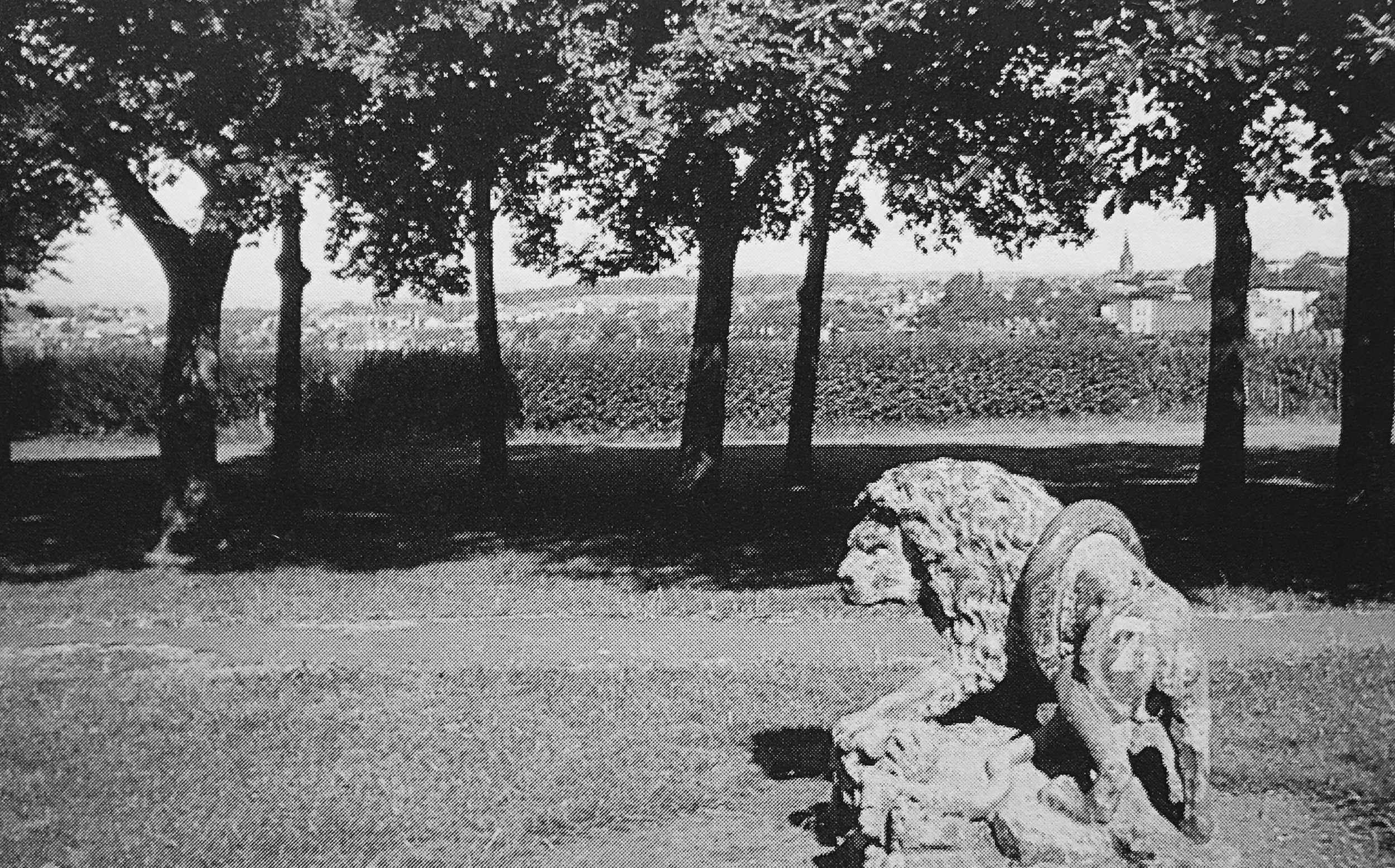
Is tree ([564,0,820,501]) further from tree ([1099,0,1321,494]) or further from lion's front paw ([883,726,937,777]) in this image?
lion's front paw ([883,726,937,777])

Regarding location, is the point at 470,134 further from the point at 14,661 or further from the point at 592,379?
the point at 592,379

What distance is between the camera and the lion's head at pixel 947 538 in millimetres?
5371

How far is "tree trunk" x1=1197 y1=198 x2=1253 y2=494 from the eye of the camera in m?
17.1

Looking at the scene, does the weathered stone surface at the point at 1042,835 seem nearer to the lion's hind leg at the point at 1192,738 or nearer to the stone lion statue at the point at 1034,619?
the stone lion statue at the point at 1034,619

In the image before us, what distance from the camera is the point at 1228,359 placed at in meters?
17.2

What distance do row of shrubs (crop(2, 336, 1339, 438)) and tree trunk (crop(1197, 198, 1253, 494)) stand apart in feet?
56.2

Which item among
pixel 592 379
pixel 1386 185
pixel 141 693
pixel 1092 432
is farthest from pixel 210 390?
pixel 1092 432

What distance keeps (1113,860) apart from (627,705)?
16.5 feet

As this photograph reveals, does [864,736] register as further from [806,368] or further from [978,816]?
[806,368]

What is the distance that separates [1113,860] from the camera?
188 inches

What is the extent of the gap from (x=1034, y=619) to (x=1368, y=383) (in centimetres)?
892

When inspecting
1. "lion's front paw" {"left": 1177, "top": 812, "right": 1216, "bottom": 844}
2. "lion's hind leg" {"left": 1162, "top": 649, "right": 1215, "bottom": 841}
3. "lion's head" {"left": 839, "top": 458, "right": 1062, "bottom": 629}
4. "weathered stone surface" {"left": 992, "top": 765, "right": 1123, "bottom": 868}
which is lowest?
"weathered stone surface" {"left": 992, "top": 765, "right": 1123, "bottom": 868}

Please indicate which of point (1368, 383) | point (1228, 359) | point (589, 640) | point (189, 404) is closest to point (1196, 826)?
point (589, 640)

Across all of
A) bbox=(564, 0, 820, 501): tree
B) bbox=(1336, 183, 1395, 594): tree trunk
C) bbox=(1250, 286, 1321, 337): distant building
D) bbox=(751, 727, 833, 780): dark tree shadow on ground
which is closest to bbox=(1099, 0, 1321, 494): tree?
bbox=(1336, 183, 1395, 594): tree trunk
